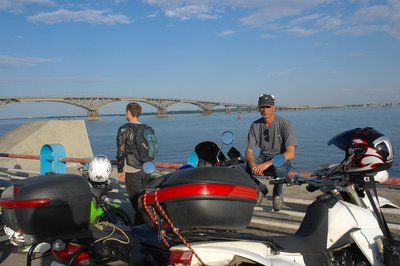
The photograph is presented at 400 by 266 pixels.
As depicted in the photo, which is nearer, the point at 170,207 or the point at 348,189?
the point at 170,207

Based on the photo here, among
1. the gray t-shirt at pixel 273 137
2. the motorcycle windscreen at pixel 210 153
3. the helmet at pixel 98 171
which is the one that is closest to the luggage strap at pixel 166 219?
the motorcycle windscreen at pixel 210 153

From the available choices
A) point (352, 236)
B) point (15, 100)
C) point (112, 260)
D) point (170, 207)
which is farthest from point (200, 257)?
point (15, 100)

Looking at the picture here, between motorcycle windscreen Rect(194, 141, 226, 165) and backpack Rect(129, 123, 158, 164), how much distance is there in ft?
4.97

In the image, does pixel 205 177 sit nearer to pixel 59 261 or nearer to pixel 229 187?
pixel 229 187

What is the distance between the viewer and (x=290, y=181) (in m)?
3.05

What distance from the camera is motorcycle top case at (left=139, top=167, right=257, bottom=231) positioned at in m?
2.41

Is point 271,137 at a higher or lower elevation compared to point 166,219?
higher

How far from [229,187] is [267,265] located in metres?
0.51

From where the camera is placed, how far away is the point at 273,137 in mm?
5129

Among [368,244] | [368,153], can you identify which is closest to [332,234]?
[368,244]

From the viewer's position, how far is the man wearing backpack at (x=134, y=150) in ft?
17.8

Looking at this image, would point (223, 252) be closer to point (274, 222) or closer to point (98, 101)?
point (274, 222)

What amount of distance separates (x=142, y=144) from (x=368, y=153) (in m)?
3.25

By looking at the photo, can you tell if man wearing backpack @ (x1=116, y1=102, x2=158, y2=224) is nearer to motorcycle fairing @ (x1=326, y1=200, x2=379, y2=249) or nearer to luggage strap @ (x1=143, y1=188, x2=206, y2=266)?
luggage strap @ (x1=143, y1=188, x2=206, y2=266)
